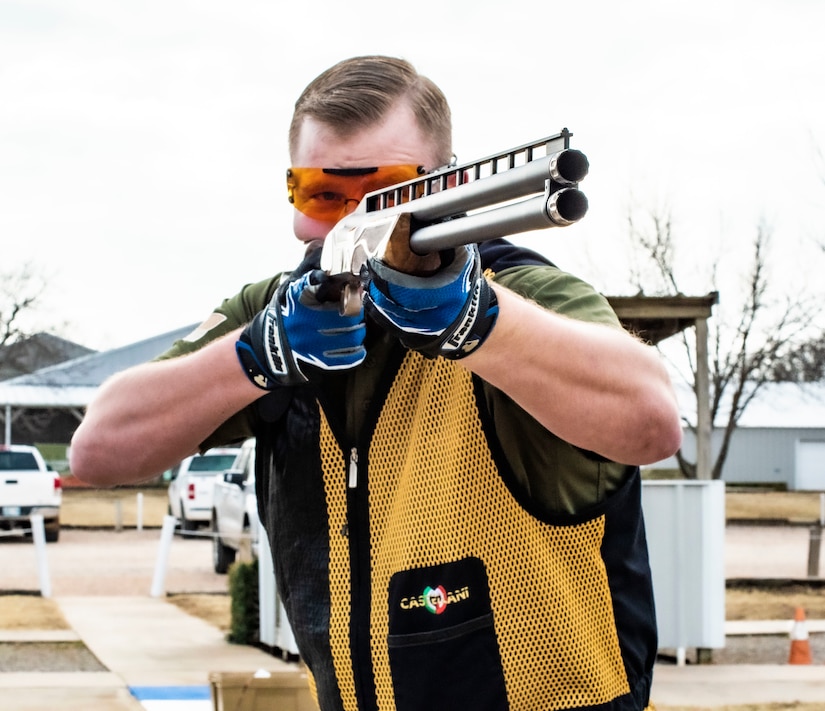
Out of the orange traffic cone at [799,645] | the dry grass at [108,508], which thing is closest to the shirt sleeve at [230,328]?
the orange traffic cone at [799,645]

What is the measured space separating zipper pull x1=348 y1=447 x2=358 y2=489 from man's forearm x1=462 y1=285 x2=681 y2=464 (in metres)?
0.44

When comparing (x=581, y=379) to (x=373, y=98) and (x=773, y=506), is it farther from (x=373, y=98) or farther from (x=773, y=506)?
(x=773, y=506)

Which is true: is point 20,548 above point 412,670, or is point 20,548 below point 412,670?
below

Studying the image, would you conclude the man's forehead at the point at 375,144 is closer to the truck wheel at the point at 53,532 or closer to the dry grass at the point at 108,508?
the truck wheel at the point at 53,532

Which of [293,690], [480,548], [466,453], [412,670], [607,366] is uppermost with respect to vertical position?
[607,366]

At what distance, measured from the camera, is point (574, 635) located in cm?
207

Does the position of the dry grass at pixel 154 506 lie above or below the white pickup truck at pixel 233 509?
below

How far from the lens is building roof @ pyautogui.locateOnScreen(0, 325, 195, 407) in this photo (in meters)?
47.0

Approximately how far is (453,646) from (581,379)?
0.57 meters

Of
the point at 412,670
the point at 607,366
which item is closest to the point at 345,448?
the point at 412,670

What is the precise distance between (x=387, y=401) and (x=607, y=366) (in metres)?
0.51

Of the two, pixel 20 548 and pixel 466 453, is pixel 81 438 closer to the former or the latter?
pixel 466 453

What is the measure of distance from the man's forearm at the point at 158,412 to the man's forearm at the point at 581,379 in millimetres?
524

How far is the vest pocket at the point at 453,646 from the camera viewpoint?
2.04 meters
